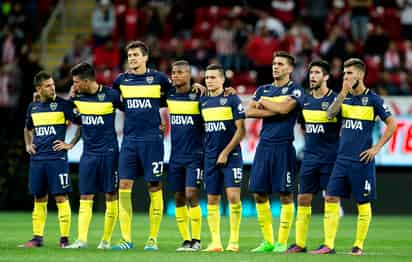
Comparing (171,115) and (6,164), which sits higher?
(171,115)

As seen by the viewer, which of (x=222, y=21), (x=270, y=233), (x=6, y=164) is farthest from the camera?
(x=222, y=21)

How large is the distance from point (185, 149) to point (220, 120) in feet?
1.97

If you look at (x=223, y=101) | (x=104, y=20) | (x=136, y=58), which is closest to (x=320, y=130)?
(x=223, y=101)

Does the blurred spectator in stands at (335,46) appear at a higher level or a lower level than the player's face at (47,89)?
higher

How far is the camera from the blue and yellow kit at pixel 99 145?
16.3 m

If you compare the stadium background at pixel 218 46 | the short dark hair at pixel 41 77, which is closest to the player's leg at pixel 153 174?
the short dark hair at pixel 41 77

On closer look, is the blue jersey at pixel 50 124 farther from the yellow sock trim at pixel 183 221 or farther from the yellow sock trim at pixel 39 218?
the yellow sock trim at pixel 183 221

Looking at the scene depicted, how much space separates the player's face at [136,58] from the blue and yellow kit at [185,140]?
0.57m

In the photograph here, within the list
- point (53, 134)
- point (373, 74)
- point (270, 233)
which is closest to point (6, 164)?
point (373, 74)

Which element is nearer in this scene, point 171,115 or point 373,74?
point 171,115

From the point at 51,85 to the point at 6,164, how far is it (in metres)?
9.45

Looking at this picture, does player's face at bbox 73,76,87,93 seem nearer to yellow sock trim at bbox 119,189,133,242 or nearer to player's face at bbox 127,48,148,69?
player's face at bbox 127,48,148,69

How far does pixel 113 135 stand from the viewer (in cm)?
1644

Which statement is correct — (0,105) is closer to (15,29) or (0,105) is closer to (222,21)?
(15,29)
